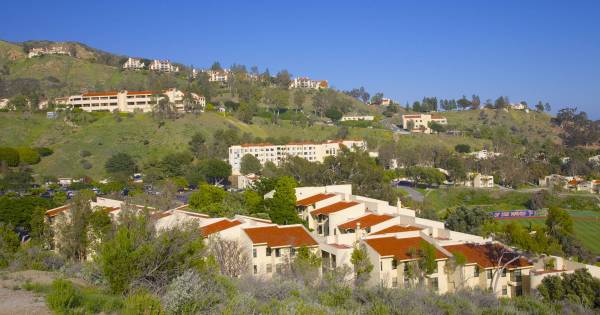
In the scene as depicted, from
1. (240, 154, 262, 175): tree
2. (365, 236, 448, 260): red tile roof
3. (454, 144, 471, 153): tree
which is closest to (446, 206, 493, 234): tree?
(365, 236, 448, 260): red tile roof

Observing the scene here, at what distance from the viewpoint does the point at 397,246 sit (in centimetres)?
2270

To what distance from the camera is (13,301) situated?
10.2m

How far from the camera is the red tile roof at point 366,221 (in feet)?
92.9

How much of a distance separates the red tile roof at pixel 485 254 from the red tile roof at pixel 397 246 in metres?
1.16

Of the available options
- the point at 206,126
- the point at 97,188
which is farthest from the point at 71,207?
the point at 206,126

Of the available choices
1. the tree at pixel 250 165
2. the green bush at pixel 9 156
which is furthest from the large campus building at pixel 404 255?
the green bush at pixel 9 156

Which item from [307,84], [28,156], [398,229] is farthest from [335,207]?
[307,84]

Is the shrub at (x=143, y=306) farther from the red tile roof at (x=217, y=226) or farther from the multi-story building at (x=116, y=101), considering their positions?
the multi-story building at (x=116, y=101)

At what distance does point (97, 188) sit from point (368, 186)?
2624cm

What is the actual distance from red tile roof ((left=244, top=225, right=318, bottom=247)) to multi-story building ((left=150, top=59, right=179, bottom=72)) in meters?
115

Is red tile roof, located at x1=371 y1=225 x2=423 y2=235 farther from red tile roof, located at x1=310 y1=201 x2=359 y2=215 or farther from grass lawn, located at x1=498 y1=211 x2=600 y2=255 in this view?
grass lawn, located at x1=498 y1=211 x2=600 y2=255

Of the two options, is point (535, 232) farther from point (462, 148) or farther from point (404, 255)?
point (462, 148)

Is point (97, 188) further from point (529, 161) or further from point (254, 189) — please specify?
point (529, 161)

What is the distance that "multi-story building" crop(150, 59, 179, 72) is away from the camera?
136 meters
